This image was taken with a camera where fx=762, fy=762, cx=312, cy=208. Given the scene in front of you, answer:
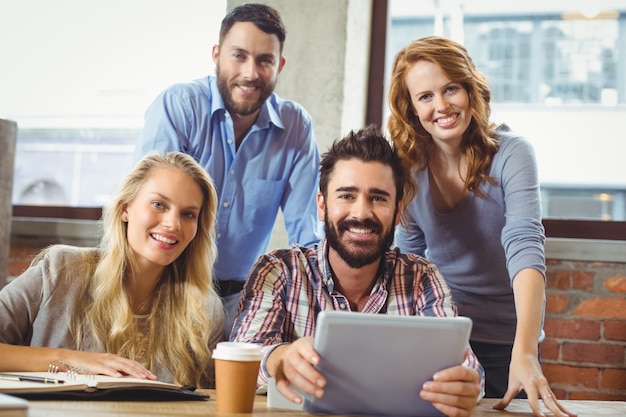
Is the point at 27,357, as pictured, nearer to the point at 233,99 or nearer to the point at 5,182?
the point at 233,99

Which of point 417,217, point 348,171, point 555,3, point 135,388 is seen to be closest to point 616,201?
point 555,3

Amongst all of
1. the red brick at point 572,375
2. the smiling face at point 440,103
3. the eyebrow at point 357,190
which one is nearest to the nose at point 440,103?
the smiling face at point 440,103

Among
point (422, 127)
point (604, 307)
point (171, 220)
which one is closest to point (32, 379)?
point (171, 220)

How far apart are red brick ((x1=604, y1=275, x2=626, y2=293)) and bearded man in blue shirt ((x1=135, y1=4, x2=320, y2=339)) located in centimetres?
110

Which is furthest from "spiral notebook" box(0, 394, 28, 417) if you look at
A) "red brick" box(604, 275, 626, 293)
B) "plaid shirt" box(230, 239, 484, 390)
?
"red brick" box(604, 275, 626, 293)

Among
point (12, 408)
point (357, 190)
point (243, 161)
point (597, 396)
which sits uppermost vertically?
point (243, 161)

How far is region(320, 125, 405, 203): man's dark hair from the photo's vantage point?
1956mm

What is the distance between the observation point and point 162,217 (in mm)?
1978

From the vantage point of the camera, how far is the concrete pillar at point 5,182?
2.92 metres

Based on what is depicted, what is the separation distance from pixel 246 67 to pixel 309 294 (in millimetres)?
849

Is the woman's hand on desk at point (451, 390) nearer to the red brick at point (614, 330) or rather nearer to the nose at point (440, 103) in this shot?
the nose at point (440, 103)

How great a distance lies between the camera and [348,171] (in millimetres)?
1914

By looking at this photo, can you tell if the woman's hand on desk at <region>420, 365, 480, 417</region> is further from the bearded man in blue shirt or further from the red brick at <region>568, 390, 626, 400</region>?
the red brick at <region>568, 390, 626, 400</region>

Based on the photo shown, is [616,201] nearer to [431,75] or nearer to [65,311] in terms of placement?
[431,75]
